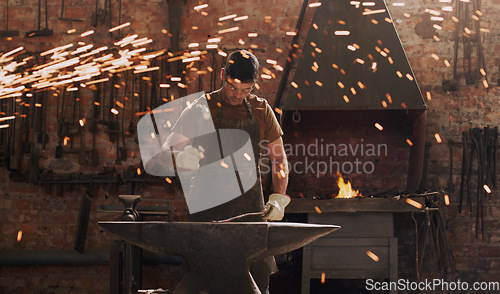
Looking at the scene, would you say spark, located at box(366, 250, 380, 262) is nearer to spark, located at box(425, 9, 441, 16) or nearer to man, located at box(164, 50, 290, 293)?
man, located at box(164, 50, 290, 293)

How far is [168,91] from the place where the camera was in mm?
4582

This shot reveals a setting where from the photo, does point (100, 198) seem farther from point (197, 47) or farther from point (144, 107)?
point (197, 47)

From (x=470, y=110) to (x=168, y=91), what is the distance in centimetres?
247

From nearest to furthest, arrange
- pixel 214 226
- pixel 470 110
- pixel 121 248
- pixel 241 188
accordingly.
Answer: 1. pixel 214 226
2. pixel 241 188
3. pixel 121 248
4. pixel 470 110

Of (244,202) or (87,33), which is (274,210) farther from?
(87,33)

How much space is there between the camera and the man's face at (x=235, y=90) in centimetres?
236

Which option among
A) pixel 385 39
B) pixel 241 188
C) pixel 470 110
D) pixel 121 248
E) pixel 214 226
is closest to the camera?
pixel 214 226

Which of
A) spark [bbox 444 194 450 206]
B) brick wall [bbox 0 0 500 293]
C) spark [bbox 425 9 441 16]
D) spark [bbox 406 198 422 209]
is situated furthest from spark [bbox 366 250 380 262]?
spark [bbox 425 9 441 16]

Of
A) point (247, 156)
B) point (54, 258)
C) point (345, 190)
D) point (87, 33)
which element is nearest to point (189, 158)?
point (247, 156)

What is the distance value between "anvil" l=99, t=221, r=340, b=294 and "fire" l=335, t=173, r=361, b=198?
2218mm

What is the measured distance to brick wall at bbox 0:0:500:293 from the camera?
14.5 ft

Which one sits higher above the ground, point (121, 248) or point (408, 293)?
point (121, 248)

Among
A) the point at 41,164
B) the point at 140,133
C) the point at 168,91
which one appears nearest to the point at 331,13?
the point at 168,91

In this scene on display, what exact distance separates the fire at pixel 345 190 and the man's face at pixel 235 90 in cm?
181
